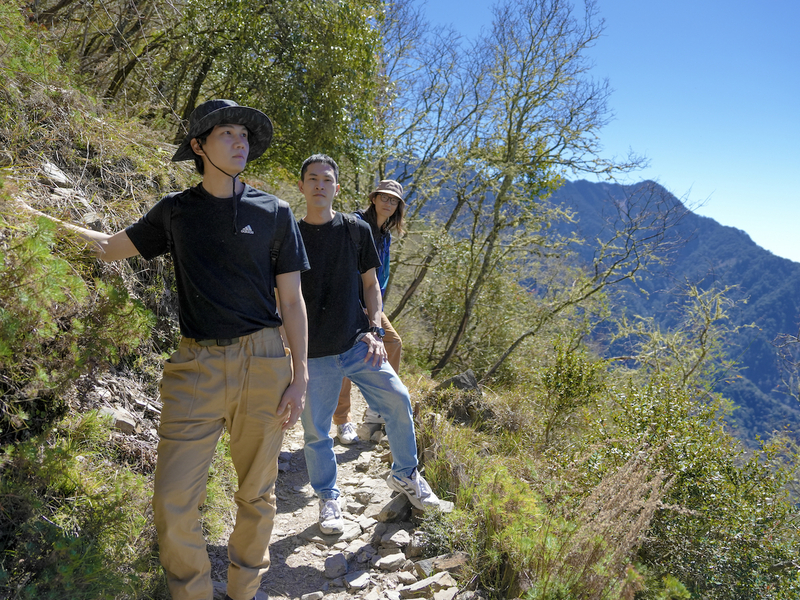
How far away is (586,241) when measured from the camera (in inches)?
395

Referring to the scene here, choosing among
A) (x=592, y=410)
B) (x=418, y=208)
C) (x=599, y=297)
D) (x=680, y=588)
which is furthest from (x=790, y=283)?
(x=680, y=588)

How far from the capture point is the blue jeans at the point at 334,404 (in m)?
3.15

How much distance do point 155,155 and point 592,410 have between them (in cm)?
508

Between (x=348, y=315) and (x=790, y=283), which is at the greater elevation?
(x=790, y=283)

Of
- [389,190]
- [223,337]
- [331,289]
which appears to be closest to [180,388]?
[223,337]

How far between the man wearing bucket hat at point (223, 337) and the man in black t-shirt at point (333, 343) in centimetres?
79

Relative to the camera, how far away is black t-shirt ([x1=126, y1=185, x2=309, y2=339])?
Answer: 2.16 m

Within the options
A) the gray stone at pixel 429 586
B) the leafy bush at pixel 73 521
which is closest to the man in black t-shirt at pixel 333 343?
the gray stone at pixel 429 586

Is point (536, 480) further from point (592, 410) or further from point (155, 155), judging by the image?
point (155, 155)

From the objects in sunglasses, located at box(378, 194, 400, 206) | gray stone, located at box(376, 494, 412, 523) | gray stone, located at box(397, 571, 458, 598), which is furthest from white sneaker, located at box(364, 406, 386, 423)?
gray stone, located at box(397, 571, 458, 598)

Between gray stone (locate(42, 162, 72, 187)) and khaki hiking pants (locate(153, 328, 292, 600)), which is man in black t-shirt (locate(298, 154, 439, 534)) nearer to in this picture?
khaki hiking pants (locate(153, 328, 292, 600))

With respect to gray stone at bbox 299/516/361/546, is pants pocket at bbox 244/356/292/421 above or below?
above

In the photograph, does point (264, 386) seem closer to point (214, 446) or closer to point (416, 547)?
point (214, 446)

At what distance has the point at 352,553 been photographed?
10.4 ft
